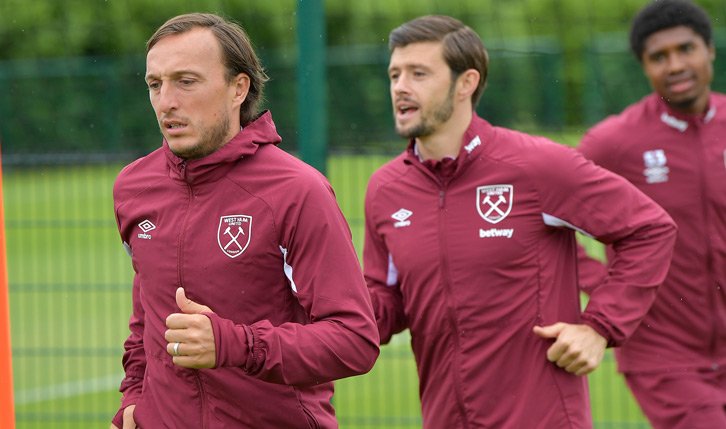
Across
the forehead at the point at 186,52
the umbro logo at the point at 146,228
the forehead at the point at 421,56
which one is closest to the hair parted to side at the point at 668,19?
the forehead at the point at 421,56

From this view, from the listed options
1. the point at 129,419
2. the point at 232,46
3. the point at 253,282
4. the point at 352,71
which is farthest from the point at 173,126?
the point at 352,71

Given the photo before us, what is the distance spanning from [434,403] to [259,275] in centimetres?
133

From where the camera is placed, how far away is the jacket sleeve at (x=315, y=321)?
3305 millimetres

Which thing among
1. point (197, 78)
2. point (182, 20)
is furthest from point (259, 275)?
point (182, 20)

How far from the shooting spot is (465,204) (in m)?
4.49

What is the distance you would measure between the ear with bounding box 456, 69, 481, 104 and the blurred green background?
0.80 m

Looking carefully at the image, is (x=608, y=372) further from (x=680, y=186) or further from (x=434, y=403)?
(x=434, y=403)

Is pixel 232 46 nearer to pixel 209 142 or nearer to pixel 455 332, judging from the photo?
pixel 209 142

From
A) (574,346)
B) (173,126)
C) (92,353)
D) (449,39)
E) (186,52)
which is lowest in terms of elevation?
(92,353)

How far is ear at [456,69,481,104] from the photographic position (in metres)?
4.78

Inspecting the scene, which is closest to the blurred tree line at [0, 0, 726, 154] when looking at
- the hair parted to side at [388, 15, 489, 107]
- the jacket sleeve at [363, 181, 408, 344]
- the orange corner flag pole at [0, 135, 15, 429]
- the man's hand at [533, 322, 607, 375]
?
the hair parted to side at [388, 15, 489, 107]

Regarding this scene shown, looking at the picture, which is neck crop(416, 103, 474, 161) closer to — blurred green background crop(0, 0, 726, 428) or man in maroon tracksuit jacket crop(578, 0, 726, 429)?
blurred green background crop(0, 0, 726, 428)

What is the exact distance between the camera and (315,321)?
11.4ft

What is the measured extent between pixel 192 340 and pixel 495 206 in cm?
167
